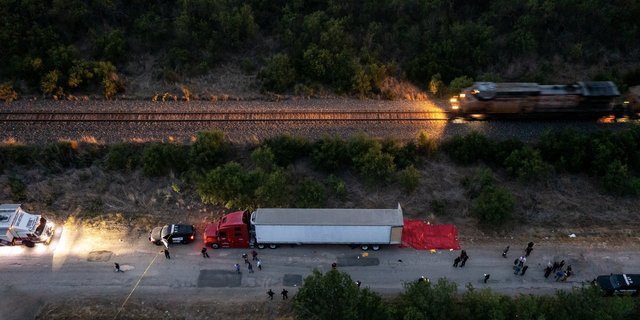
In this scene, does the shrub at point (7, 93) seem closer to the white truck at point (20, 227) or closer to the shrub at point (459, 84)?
the white truck at point (20, 227)

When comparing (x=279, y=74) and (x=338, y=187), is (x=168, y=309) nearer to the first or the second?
(x=338, y=187)

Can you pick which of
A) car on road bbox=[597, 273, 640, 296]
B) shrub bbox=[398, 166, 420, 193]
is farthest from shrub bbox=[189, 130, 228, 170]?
car on road bbox=[597, 273, 640, 296]

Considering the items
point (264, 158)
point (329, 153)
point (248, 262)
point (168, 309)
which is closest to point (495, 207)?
point (329, 153)

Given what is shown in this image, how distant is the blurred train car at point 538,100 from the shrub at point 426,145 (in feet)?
13.3

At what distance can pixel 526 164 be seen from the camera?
1120 inches

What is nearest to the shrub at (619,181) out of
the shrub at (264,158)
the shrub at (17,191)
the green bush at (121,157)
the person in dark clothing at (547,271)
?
the person in dark clothing at (547,271)

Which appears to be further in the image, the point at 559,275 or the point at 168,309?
the point at 559,275

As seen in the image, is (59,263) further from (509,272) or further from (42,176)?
(509,272)

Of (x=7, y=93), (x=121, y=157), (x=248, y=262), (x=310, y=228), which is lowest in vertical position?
(x=248, y=262)

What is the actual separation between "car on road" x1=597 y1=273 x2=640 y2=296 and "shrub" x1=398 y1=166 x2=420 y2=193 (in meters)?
11.6

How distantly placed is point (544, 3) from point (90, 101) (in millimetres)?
39559

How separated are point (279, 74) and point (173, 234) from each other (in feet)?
51.3

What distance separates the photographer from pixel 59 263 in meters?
25.5

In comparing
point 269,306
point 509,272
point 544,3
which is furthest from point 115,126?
point 544,3
